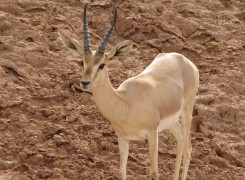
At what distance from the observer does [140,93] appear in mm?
8250

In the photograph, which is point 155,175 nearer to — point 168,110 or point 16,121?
point 168,110

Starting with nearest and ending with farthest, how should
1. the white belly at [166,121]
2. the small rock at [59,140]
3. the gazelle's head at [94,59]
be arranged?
the gazelle's head at [94,59] < the white belly at [166,121] < the small rock at [59,140]

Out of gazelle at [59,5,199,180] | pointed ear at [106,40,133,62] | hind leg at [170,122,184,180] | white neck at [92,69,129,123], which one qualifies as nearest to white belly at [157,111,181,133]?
gazelle at [59,5,199,180]

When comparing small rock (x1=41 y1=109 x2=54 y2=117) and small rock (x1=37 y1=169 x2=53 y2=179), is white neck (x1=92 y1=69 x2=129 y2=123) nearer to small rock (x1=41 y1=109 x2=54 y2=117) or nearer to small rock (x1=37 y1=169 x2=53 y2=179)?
small rock (x1=37 y1=169 x2=53 y2=179)

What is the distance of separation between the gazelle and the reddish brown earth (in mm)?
1321

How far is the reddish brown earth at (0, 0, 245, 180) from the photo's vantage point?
387 inches

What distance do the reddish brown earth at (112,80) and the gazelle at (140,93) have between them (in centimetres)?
132

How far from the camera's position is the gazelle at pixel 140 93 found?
7.75m

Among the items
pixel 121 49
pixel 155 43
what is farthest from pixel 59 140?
pixel 155 43

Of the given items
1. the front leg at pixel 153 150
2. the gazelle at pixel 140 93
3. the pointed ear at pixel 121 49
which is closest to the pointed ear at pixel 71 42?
the gazelle at pixel 140 93

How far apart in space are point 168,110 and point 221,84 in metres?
4.17

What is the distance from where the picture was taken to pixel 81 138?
10.2 meters

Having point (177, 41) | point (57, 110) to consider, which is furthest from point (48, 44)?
point (177, 41)

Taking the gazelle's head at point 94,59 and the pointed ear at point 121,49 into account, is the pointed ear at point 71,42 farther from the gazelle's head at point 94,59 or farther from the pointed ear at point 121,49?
the pointed ear at point 121,49
